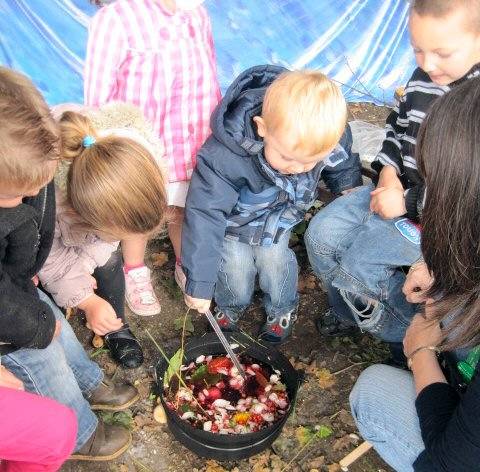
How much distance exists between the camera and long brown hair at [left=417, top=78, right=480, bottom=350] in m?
1.45

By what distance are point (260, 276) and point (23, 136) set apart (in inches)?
56.1

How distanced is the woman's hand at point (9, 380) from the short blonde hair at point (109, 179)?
538 mm

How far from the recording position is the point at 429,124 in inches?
59.4

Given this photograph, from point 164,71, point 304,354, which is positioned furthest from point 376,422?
point 164,71

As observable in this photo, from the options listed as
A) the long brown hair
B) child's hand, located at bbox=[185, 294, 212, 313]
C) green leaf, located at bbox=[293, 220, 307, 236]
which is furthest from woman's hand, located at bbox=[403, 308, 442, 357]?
green leaf, located at bbox=[293, 220, 307, 236]

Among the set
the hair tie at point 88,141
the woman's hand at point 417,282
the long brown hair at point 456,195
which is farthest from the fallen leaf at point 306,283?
the hair tie at point 88,141

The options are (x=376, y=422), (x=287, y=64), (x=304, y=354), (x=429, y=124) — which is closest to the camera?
(x=429, y=124)

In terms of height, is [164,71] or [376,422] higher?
[164,71]

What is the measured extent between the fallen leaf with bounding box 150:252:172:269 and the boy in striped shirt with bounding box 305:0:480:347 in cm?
89

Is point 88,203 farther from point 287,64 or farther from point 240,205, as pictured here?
point 287,64

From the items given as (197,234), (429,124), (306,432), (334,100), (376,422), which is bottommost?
(306,432)

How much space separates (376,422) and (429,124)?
39.7 inches

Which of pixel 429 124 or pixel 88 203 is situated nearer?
pixel 429 124

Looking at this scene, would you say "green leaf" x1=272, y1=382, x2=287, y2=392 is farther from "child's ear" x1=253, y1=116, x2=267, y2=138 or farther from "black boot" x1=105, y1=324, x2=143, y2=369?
"child's ear" x1=253, y1=116, x2=267, y2=138
